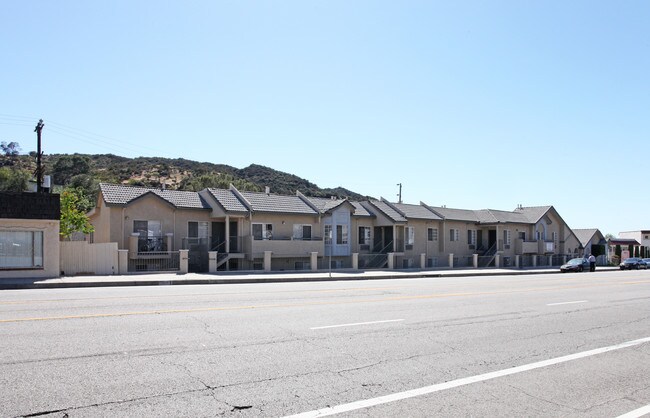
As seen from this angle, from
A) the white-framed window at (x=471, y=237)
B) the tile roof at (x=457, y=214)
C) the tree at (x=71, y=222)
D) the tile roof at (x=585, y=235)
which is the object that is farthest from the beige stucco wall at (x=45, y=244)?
the tile roof at (x=585, y=235)

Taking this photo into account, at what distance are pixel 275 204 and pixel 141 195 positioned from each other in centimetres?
949

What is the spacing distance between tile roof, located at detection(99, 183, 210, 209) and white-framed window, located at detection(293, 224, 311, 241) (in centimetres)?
659

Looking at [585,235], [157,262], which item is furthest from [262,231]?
[585,235]

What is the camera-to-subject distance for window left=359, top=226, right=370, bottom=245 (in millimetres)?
45906

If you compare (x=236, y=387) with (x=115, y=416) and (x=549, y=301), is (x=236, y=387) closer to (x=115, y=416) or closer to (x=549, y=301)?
(x=115, y=416)

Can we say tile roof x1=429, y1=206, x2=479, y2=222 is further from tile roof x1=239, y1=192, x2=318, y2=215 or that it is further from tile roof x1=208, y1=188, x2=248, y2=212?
tile roof x1=208, y1=188, x2=248, y2=212

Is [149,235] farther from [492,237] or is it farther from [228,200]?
[492,237]

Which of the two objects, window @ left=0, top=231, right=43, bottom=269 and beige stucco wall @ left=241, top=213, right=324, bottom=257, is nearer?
window @ left=0, top=231, right=43, bottom=269

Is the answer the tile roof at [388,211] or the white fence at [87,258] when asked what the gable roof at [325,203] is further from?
the white fence at [87,258]

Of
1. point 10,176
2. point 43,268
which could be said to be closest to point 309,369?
point 43,268

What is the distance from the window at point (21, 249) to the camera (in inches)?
942

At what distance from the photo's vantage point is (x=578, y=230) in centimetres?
7288

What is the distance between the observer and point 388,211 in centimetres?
4628

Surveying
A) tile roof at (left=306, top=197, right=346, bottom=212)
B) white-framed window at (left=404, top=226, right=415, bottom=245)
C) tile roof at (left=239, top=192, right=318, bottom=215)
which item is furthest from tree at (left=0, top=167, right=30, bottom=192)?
white-framed window at (left=404, top=226, right=415, bottom=245)
